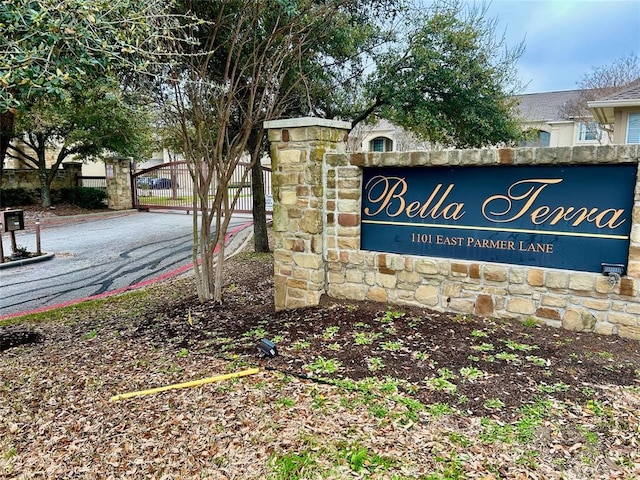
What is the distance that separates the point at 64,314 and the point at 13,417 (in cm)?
301

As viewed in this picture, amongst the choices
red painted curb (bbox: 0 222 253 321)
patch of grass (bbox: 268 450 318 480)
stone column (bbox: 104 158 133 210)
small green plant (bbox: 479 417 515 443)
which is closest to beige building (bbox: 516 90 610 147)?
stone column (bbox: 104 158 133 210)

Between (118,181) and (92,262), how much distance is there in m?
10.8

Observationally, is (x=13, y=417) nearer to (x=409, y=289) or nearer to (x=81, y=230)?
(x=409, y=289)

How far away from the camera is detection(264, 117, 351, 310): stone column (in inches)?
168

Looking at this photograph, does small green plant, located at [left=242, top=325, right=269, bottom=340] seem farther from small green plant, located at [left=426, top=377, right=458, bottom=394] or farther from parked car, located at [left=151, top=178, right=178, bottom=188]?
parked car, located at [left=151, top=178, right=178, bottom=188]

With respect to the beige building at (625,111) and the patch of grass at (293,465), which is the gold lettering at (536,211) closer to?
the patch of grass at (293,465)

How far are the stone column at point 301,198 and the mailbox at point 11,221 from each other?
7.58 metres

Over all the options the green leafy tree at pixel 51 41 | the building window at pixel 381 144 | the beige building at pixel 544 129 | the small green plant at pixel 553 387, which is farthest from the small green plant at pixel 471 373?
the building window at pixel 381 144

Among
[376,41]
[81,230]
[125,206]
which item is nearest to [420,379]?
[376,41]

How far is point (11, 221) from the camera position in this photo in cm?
926

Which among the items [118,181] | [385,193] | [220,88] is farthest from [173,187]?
[385,193]

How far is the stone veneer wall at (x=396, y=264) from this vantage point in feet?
11.2

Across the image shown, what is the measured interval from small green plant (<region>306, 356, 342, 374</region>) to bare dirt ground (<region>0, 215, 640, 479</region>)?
2cm

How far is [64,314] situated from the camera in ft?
18.6
